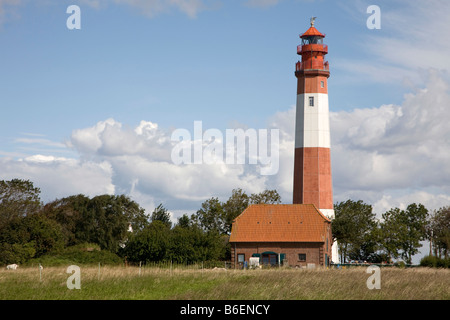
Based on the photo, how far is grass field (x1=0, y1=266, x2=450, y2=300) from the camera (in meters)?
27.4

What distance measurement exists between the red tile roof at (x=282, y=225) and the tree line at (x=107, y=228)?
98.9 inches

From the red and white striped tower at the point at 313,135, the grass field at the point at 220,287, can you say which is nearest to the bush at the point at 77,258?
the grass field at the point at 220,287

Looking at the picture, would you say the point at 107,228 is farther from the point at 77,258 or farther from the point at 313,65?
the point at 313,65

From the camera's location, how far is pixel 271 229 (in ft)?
188

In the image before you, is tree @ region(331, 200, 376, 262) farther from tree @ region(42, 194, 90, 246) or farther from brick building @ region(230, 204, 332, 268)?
tree @ region(42, 194, 90, 246)

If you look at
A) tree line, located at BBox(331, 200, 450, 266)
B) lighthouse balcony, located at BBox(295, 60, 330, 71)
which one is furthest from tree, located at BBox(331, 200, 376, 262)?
lighthouse balcony, located at BBox(295, 60, 330, 71)

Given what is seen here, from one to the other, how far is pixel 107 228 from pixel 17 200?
9145 millimetres

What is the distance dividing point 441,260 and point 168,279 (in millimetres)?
24877

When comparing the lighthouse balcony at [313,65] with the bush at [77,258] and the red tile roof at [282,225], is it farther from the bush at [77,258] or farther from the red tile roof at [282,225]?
the bush at [77,258]

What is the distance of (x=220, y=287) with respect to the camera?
29.8 meters

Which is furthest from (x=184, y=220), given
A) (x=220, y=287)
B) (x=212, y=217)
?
(x=220, y=287)

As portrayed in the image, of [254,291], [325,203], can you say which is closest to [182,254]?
[325,203]

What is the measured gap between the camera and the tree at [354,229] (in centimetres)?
6575
